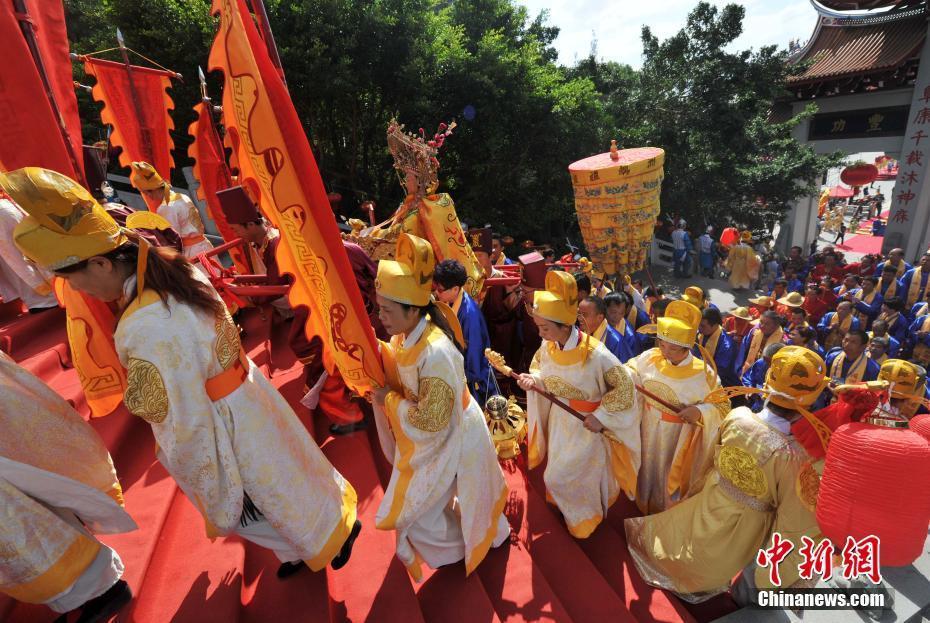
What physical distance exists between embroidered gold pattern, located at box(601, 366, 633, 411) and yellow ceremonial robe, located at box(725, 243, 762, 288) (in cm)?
1292

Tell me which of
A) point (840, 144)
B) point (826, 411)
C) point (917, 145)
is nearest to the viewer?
point (826, 411)

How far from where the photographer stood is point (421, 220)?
4.62 meters

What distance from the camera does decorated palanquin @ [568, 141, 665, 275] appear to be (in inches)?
176

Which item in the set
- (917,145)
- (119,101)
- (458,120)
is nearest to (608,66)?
(458,120)

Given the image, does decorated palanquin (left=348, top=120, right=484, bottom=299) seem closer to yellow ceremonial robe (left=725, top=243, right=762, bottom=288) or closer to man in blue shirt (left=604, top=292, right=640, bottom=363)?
man in blue shirt (left=604, top=292, right=640, bottom=363)

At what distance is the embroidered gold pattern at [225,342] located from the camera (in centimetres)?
204

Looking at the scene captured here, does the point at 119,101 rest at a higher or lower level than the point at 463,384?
higher

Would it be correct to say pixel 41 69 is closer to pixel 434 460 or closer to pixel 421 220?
pixel 421 220

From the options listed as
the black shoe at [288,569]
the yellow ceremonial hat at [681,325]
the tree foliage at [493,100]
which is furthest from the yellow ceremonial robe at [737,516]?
the tree foliage at [493,100]

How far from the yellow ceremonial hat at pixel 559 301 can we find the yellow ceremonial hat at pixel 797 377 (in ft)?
3.82

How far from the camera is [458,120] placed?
11609mm

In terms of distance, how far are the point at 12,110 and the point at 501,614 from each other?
12.9 feet

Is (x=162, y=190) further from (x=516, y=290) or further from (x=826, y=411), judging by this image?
(x=826, y=411)

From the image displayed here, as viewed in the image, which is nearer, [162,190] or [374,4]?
[162,190]
